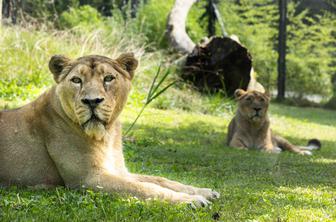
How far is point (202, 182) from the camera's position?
7156mm

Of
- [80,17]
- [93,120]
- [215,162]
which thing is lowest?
[80,17]

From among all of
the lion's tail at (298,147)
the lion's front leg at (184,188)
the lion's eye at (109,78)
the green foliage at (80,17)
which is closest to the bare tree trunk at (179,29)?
the green foliage at (80,17)

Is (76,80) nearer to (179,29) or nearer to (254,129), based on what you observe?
(254,129)

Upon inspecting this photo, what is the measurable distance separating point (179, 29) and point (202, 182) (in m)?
14.3

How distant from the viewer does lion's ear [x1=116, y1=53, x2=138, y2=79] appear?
19.6 ft

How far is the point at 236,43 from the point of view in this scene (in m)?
17.7

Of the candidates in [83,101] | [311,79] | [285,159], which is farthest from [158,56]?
[311,79]

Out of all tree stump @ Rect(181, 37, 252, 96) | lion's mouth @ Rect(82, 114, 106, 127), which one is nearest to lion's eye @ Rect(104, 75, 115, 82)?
lion's mouth @ Rect(82, 114, 106, 127)

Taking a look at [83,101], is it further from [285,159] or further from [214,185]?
[285,159]

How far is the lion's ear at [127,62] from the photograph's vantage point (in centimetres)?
599

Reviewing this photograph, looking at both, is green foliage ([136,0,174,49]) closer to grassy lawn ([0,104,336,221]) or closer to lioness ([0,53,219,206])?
grassy lawn ([0,104,336,221])

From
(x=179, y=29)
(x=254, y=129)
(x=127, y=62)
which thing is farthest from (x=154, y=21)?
(x=127, y=62)

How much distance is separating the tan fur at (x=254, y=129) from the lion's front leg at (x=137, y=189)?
21.8 feet

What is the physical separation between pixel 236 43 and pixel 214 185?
37.1ft
